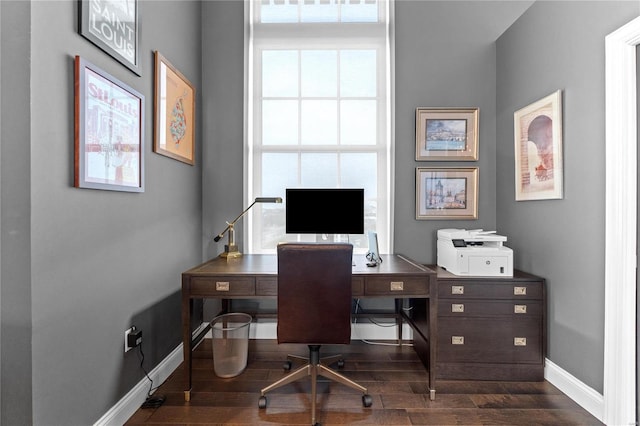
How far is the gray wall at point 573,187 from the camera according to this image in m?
1.61

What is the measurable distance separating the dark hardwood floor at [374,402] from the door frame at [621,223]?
0.30 metres

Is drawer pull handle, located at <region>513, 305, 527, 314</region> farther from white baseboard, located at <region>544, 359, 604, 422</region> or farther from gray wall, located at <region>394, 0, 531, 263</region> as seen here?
gray wall, located at <region>394, 0, 531, 263</region>

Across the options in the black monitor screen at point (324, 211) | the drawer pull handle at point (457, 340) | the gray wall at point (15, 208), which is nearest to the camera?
the gray wall at point (15, 208)

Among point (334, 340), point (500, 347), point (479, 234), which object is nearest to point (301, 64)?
point (479, 234)

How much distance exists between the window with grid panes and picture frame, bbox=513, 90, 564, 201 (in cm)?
101

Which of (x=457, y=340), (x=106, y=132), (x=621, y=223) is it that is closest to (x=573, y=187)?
(x=621, y=223)

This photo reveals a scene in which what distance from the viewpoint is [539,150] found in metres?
2.03

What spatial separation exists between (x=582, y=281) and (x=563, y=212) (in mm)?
428

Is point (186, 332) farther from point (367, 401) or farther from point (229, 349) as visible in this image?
point (367, 401)

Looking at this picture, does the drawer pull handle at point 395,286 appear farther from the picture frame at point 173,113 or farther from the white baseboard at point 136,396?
the picture frame at point 173,113

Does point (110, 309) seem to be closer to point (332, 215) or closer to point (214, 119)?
point (332, 215)

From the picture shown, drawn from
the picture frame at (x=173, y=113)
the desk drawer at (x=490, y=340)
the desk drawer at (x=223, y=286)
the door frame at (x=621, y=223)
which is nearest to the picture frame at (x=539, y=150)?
the door frame at (x=621, y=223)

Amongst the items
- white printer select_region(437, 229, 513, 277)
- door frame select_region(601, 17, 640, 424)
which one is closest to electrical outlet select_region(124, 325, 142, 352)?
white printer select_region(437, 229, 513, 277)

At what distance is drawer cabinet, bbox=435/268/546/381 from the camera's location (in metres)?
1.95
